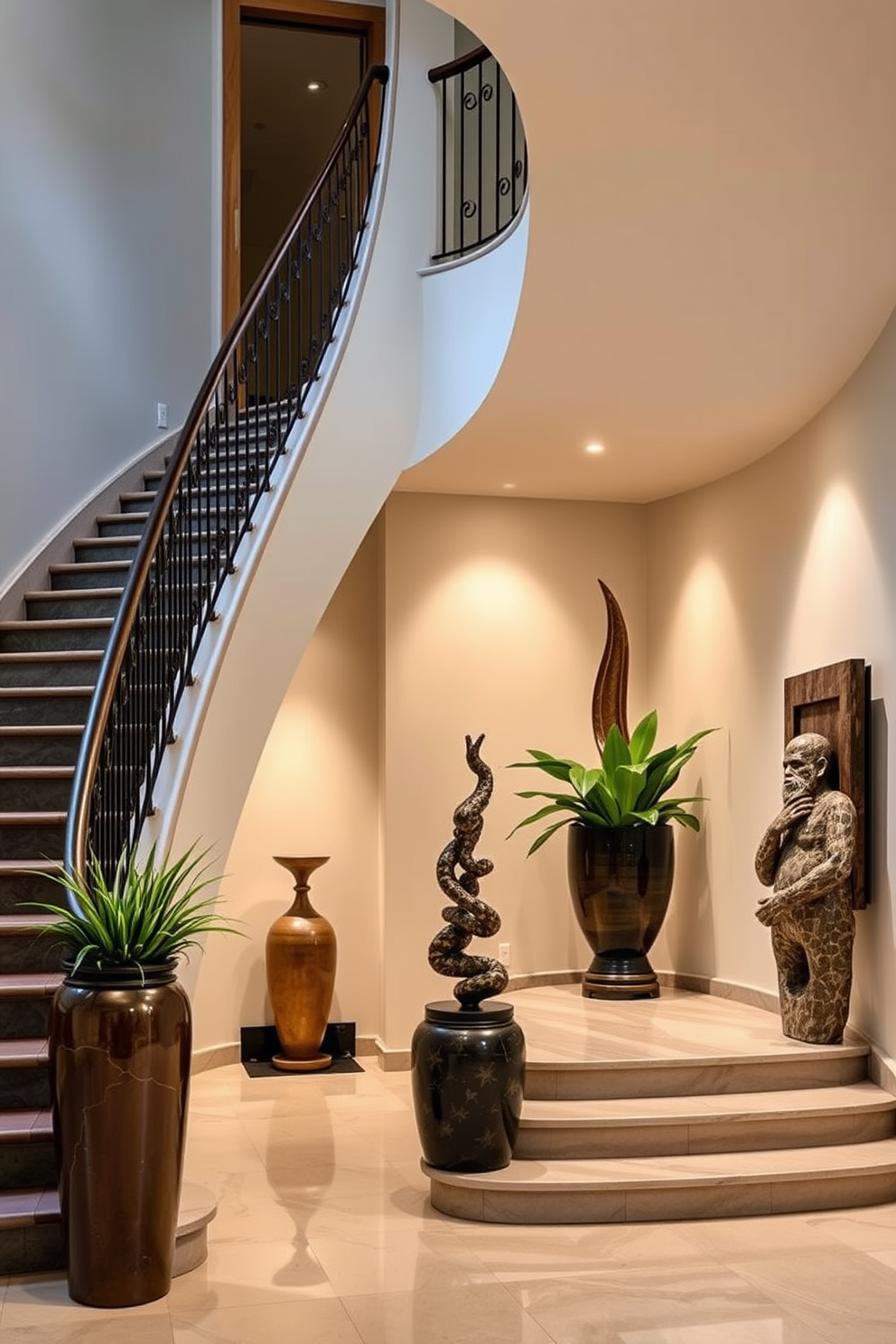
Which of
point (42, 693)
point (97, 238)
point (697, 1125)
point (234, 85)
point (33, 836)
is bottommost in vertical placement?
point (697, 1125)

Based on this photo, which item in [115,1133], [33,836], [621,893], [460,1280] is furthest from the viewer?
[621,893]

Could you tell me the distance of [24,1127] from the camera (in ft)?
14.1

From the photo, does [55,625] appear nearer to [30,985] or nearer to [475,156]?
[30,985]

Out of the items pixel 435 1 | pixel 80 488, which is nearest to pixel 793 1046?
pixel 435 1

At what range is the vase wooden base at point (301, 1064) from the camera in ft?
24.1

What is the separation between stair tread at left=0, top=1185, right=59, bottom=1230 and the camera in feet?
13.4

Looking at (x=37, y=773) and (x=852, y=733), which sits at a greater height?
(x=852, y=733)

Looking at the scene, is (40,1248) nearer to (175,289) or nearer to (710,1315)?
(710,1315)

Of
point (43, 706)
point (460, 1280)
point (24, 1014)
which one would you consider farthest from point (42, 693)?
point (460, 1280)

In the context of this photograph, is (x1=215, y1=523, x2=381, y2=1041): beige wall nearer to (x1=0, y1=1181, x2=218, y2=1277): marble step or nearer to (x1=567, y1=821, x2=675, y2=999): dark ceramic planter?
(x1=567, y1=821, x2=675, y2=999): dark ceramic planter

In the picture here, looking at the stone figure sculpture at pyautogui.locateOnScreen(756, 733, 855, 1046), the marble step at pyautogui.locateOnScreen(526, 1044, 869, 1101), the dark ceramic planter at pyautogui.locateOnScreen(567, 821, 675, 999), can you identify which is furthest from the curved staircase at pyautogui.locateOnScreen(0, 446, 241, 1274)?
the stone figure sculpture at pyautogui.locateOnScreen(756, 733, 855, 1046)

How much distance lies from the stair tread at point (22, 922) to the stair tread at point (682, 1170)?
159 centimetres

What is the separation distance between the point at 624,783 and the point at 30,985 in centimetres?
314

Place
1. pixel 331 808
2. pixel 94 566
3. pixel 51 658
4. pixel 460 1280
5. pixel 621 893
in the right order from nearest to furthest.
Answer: pixel 460 1280 → pixel 51 658 → pixel 621 893 → pixel 94 566 → pixel 331 808
